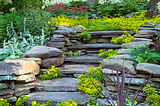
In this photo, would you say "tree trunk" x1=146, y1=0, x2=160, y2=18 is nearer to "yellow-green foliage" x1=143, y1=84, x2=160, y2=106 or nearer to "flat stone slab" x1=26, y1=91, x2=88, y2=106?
"yellow-green foliage" x1=143, y1=84, x2=160, y2=106

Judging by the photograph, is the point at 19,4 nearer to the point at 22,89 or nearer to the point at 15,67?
the point at 15,67

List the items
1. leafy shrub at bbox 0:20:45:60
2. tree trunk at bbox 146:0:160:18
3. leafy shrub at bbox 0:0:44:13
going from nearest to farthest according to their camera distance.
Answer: leafy shrub at bbox 0:20:45:60 → leafy shrub at bbox 0:0:44:13 → tree trunk at bbox 146:0:160:18

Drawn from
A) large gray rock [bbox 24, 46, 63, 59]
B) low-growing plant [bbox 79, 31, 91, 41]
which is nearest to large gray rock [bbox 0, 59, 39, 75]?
large gray rock [bbox 24, 46, 63, 59]

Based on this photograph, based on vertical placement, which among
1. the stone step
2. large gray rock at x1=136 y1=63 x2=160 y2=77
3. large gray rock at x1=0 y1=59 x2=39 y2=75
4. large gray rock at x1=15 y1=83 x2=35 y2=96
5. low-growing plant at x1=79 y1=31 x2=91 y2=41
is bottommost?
large gray rock at x1=15 y1=83 x2=35 y2=96

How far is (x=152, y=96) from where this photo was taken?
93.9 inches

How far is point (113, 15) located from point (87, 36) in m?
3.56

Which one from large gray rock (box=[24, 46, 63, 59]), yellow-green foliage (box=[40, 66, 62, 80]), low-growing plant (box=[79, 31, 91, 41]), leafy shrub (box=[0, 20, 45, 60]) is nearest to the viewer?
yellow-green foliage (box=[40, 66, 62, 80])

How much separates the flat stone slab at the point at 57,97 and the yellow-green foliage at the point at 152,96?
1.00m

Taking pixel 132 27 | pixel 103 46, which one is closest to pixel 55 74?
pixel 103 46

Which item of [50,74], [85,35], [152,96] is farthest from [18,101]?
[85,35]

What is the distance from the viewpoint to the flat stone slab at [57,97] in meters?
2.70

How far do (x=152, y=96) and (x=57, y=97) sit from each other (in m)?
1.59

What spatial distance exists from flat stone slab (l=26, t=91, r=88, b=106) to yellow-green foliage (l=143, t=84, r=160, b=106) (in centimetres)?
100

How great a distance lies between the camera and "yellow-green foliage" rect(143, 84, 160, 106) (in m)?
2.36
